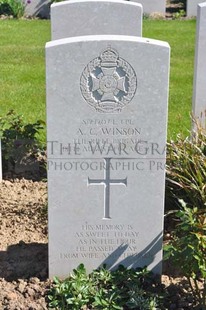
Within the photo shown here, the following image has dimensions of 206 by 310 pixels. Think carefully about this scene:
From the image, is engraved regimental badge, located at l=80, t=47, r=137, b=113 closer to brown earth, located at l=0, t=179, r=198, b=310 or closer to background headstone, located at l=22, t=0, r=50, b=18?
brown earth, located at l=0, t=179, r=198, b=310

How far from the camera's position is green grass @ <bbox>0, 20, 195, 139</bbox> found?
328 inches

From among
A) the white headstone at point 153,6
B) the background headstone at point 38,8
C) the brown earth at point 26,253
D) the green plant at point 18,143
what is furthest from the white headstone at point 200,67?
the background headstone at point 38,8

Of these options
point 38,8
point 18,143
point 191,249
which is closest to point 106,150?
point 191,249

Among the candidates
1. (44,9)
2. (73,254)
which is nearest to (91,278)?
(73,254)

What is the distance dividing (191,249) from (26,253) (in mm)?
1361

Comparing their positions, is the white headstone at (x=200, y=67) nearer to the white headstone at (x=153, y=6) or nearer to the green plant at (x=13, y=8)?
the green plant at (x=13, y=8)

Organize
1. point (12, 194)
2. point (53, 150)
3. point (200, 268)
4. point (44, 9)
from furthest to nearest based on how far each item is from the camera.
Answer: point (44, 9), point (12, 194), point (53, 150), point (200, 268)

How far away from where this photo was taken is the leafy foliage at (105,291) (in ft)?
13.7

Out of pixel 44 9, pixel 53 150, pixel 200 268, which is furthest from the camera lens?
pixel 44 9

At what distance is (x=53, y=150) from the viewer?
4.29m

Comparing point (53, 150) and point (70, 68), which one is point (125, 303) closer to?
point (53, 150)

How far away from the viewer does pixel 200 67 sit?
607cm

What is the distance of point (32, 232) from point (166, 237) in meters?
1.03

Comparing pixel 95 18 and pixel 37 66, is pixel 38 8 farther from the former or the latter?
pixel 95 18
